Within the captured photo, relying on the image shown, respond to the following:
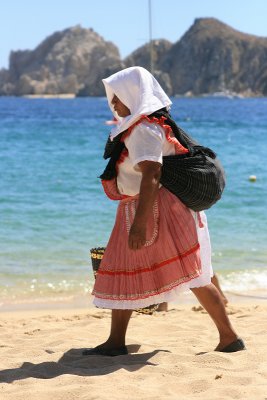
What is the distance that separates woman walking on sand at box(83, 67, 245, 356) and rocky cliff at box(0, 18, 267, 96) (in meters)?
141

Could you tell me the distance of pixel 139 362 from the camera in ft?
13.8

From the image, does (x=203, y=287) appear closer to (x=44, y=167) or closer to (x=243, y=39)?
(x=44, y=167)

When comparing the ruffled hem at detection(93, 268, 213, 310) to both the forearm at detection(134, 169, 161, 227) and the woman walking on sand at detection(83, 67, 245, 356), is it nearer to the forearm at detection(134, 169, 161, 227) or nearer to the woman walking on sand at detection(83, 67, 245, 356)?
the woman walking on sand at detection(83, 67, 245, 356)

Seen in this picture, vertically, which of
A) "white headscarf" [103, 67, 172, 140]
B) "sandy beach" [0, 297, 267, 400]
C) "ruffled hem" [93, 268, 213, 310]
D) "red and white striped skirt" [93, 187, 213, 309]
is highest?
"white headscarf" [103, 67, 172, 140]

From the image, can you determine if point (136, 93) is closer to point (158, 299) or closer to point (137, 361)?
point (158, 299)

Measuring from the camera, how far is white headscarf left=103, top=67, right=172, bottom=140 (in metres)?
3.98

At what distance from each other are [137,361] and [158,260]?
53 cm

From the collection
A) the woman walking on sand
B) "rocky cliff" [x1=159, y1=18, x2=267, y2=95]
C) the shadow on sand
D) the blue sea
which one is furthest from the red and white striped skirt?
"rocky cliff" [x1=159, y1=18, x2=267, y2=95]

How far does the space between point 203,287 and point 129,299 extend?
1.22 ft

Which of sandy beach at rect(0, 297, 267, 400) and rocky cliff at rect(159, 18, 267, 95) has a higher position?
sandy beach at rect(0, 297, 267, 400)

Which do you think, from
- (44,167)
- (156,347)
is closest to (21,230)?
(156,347)

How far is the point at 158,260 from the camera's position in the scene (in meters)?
4.11

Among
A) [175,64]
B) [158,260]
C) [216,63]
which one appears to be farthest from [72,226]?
[175,64]

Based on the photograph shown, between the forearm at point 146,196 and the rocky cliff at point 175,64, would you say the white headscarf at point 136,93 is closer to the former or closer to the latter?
the forearm at point 146,196
